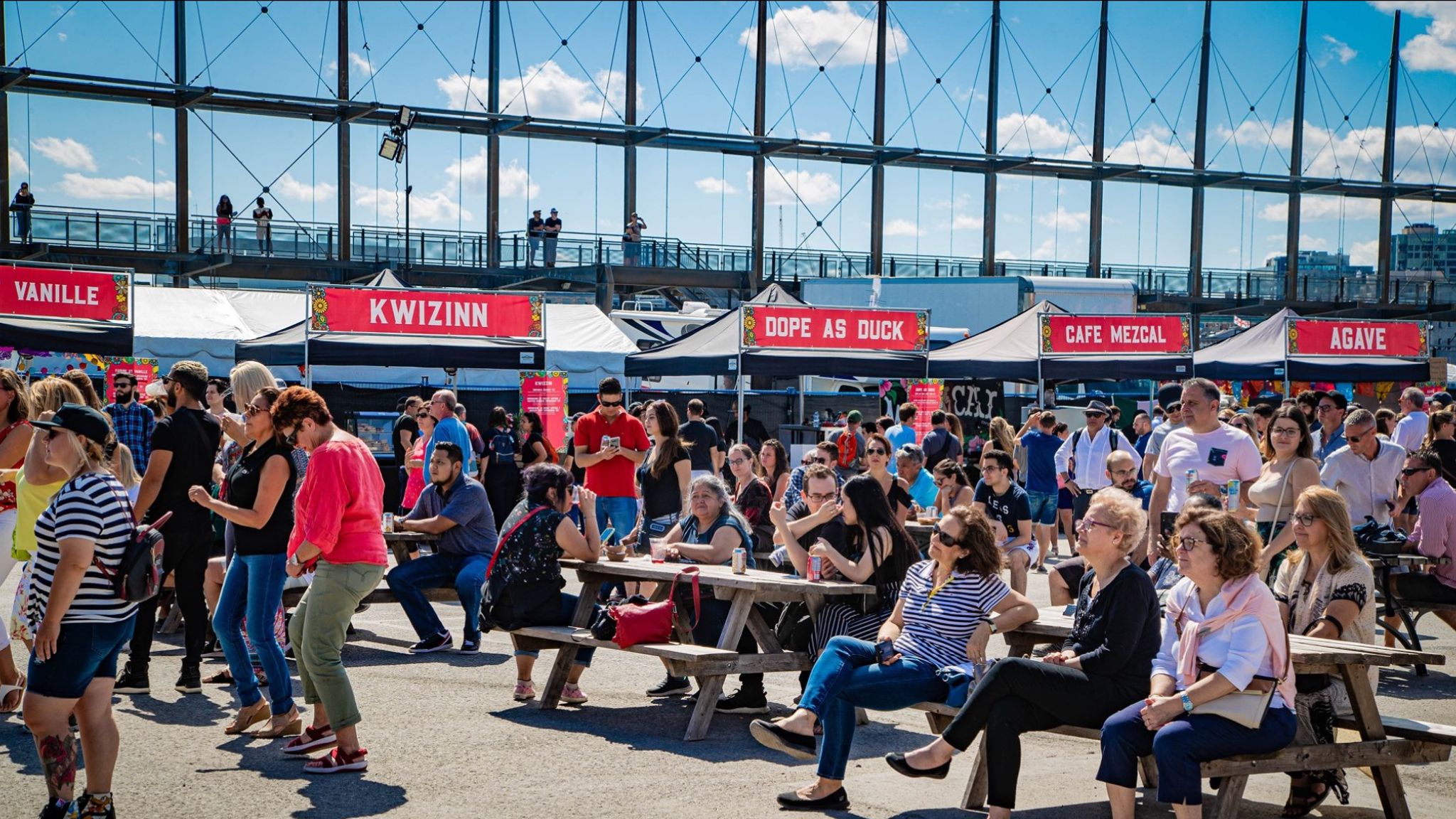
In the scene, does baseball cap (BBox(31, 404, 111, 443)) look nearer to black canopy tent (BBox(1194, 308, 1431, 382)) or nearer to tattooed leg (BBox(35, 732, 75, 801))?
tattooed leg (BBox(35, 732, 75, 801))

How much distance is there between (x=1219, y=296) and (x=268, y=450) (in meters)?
45.5

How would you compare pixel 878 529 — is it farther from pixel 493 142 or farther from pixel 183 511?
pixel 493 142

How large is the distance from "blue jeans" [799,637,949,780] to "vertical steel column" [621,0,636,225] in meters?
34.3

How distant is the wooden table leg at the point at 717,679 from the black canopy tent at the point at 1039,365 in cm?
1149

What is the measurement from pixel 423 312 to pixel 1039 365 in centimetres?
825

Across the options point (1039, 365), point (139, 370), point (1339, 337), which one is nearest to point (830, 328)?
point (1039, 365)

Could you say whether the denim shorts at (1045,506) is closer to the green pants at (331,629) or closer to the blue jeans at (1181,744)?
the blue jeans at (1181,744)

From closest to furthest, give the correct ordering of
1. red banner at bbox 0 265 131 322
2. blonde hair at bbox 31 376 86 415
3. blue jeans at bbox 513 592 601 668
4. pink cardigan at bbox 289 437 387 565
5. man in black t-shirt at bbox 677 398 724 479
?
pink cardigan at bbox 289 437 387 565, blonde hair at bbox 31 376 86 415, blue jeans at bbox 513 592 601 668, man in black t-shirt at bbox 677 398 724 479, red banner at bbox 0 265 131 322

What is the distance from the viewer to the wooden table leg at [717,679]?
6.34 meters

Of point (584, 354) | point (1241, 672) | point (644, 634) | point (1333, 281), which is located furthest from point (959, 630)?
point (1333, 281)

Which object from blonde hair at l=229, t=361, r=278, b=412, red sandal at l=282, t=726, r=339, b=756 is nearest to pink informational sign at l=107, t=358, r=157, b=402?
blonde hair at l=229, t=361, r=278, b=412

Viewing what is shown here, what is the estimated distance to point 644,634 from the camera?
6594 mm

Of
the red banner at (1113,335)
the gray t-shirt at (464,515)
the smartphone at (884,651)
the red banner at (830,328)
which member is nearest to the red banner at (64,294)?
the gray t-shirt at (464,515)

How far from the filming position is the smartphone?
213 inches
